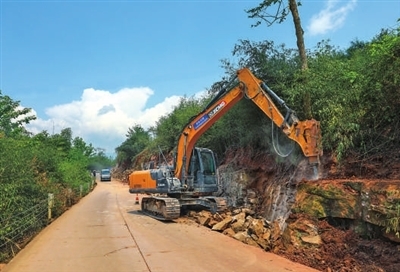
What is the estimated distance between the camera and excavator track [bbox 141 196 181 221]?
12.5 meters

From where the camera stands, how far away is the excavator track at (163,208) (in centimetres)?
1249

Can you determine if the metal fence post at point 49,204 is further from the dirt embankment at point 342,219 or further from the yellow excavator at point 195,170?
the dirt embankment at point 342,219

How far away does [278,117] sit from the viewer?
10.3 m

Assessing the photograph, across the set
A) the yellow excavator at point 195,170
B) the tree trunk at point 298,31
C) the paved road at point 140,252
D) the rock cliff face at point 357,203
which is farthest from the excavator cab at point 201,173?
the tree trunk at point 298,31

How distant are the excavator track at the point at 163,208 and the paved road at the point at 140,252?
0.80 meters

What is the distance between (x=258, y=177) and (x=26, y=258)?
9544mm

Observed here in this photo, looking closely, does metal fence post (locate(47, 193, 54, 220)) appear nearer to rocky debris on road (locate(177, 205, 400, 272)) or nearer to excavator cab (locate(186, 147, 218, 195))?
excavator cab (locate(186, 147, 218, 195))

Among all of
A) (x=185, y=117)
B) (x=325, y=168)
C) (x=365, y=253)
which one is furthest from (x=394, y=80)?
(x=185, y=117)

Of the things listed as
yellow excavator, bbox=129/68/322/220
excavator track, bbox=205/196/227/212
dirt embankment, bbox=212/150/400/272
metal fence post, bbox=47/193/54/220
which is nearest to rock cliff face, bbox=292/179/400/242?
dirt embankment, bbox=212/150/400/272

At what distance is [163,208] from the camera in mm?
12805

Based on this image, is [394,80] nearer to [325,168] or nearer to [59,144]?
[325,168]

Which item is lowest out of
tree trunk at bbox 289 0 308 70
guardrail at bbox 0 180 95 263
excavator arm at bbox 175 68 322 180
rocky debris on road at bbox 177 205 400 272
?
rocky debris on road at bbox 177 205 400 272

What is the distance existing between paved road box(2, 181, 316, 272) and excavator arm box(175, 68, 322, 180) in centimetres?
284

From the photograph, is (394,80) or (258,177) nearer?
(394,80)
